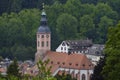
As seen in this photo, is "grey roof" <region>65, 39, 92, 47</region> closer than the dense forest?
Yes

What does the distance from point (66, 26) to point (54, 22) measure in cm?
403

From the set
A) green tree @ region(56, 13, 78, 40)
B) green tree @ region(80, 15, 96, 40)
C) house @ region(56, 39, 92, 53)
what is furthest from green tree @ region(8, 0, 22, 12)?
house @ region(56, 39, 92, 53)

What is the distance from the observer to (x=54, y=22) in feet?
365

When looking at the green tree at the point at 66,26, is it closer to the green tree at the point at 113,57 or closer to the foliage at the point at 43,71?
the green tree at the point at 113,57

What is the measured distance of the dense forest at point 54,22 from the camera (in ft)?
334

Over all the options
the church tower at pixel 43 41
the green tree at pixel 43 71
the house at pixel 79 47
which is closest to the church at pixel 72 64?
the church tower at pixel 43 41

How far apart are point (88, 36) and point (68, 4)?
10.1 meters

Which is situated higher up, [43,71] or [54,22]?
[54,22]

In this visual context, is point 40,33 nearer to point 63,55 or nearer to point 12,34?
point 63,55

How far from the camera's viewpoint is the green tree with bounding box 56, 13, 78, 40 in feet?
349

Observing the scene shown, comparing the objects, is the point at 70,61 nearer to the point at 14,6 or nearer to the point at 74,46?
the point at 74,46

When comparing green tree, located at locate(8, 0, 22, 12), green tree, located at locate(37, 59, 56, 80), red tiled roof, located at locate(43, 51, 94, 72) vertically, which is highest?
green tree, located at locate(8, 0, 22, 12)

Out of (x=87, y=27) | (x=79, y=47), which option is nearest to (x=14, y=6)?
(x=87, y=27)

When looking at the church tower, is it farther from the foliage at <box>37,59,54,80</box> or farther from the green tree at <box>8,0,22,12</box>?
the foliage at <box>37,59,54,80</box>
